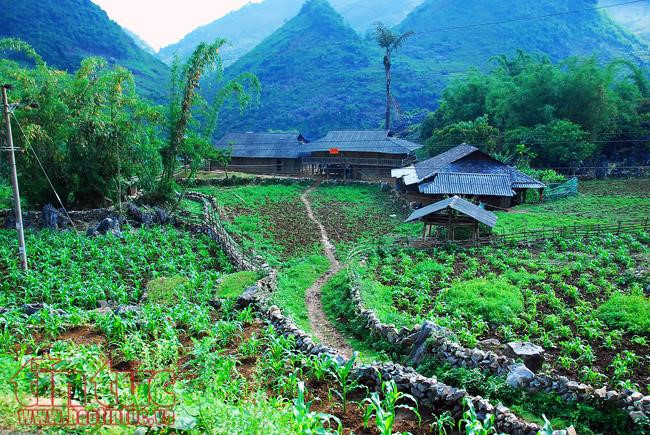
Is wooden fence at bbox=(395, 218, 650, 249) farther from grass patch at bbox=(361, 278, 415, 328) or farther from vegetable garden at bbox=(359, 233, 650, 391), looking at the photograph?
grass patch at bbox=(361, 278, 415, 328)

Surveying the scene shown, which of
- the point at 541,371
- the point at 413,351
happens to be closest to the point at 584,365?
the point at 541,371

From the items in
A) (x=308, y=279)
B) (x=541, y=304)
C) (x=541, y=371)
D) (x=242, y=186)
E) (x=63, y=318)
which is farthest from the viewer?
(x=242, y=186)

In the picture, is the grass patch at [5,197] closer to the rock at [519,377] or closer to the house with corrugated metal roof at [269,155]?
the house with corrugated metal roof at [269,155]

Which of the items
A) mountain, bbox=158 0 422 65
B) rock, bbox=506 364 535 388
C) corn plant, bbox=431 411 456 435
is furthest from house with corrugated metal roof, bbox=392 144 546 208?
mountain, bbox=158 0 422 65

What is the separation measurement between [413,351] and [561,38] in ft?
405

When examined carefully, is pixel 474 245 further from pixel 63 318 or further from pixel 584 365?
pixel 63 318

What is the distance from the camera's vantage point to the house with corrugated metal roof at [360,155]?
1755 inches

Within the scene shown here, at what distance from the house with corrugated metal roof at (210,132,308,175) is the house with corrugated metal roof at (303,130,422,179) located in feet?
6.20

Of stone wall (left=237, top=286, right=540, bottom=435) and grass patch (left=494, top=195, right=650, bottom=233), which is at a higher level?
grass patch (left=494, top=195, right=650, bottom=233)

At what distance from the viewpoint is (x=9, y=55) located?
69.9 meters

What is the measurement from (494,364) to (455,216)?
45.5 ft

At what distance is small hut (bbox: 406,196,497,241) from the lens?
22.3 metres

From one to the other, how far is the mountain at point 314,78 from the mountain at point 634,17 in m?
68.1

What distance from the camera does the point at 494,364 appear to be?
32.9ft
